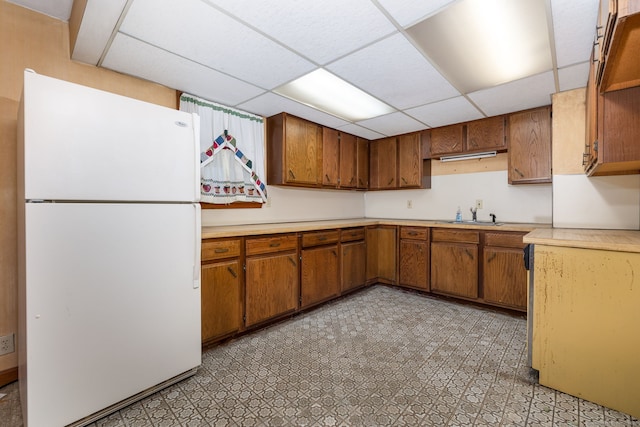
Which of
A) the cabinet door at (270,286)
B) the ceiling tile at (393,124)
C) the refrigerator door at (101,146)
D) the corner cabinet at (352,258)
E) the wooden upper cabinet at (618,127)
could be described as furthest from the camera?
the corner cabinet at (352,258)

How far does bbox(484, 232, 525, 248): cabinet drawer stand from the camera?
2.96m

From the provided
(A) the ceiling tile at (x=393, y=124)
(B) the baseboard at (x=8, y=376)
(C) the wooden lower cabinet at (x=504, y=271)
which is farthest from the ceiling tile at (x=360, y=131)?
(B) the baseboard at (x=8, y=376)

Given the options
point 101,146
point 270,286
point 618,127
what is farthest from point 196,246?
point 618,127

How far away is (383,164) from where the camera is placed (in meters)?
4.33

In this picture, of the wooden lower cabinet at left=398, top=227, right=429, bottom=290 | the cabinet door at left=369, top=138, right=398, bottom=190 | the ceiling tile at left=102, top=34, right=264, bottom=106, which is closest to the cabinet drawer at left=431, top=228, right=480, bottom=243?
the wooden lower cabinet at left=398, top=227, right=429, bottom=290

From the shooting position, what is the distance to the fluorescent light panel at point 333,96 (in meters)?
2.46

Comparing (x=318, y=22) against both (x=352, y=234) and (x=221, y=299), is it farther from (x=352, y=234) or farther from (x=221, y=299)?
(x=352, y=234)

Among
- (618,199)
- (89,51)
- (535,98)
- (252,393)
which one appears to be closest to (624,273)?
(618,199)

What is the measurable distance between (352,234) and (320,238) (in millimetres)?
605

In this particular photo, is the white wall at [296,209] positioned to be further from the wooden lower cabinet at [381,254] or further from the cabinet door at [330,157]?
the wooden lower cabinet at [381,254]

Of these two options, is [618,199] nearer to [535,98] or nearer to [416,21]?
[535,98]

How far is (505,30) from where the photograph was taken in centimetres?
179

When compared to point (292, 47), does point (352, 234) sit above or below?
below

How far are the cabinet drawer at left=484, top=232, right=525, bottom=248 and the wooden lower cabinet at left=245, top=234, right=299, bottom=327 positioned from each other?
2.08 m
